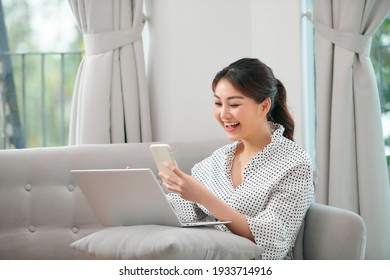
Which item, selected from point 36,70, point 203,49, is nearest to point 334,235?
point 203,49

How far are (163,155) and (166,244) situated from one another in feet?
1.07

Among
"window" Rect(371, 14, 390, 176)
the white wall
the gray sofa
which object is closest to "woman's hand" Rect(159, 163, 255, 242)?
the gray sofa

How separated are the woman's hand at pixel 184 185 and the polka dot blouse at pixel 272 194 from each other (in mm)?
212

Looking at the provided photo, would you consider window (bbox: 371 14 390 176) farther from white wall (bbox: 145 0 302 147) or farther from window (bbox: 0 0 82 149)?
window (bbox: 0 0 82 149)

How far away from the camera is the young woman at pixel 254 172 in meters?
2.43

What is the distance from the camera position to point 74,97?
11.9ft

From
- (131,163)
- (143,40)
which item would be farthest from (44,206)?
(143,40)

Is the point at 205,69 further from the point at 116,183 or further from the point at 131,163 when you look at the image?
the point at 116,183

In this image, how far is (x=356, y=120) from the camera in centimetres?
354

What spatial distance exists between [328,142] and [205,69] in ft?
2.32

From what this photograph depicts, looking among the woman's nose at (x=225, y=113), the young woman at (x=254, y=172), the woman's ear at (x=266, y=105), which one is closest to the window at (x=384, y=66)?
the young woman at (x=254, y=172)

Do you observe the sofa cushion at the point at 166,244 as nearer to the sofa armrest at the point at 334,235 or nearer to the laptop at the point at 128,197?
the laptop at the point at 128,197

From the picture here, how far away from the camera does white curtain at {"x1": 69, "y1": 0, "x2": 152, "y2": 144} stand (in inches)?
137

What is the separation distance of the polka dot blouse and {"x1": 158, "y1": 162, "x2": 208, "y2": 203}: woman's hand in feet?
0.70
